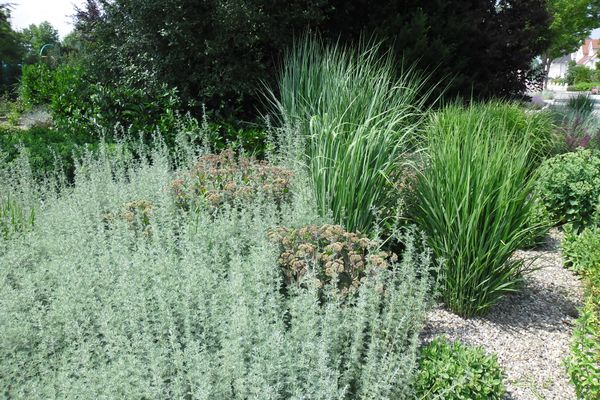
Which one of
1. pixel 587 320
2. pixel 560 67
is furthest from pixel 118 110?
pixel 560 67

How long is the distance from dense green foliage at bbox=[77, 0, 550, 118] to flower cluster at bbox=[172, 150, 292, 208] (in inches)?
120

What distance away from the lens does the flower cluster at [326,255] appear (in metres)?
3.12

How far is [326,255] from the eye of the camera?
3.26 meters

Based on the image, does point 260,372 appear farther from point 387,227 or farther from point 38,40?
point 38,40

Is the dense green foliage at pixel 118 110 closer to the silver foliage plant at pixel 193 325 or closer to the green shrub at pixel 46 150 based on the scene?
the green shrub at pixel 46 150

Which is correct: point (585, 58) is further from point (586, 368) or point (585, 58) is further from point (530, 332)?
point (586, 368)

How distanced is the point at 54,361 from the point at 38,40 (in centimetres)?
7134

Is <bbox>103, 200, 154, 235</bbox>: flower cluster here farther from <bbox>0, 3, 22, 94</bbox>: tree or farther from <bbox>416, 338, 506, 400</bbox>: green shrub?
<bbox>0, 3, 22, 94</bbox>: tree

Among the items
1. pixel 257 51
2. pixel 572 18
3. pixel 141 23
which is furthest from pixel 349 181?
pixel 572 18

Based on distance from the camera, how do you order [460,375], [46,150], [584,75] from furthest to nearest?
[584,75], [46,150], [460,375]

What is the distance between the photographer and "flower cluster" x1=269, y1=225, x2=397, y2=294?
3.12 m

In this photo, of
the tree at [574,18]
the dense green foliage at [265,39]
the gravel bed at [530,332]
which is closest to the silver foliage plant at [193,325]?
the gravel bed at [530,332]

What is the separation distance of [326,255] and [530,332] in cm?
164

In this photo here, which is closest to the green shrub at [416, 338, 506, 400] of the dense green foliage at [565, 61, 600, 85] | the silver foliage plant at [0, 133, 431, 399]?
the silver foliage plant at [0, 133, 431, 399]
